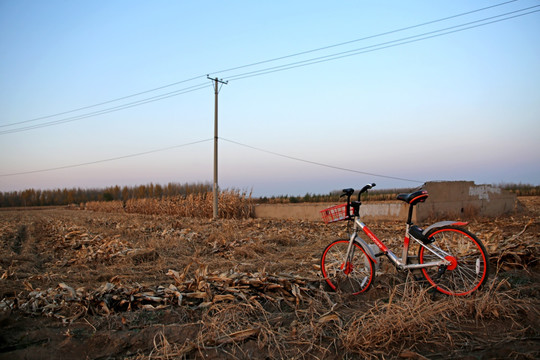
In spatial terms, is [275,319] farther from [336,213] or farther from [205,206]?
[205,206]

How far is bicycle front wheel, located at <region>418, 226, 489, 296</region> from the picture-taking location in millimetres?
3512

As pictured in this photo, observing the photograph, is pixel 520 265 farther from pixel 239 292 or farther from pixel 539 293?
pixel 239 292

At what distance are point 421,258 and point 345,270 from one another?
872 mm

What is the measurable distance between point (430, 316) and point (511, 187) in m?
26.8

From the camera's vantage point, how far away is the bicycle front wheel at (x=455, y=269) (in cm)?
351

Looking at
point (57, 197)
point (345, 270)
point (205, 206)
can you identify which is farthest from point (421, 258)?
point (57, 197)

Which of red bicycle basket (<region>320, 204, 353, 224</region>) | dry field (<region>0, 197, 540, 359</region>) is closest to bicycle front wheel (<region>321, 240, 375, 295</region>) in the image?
dry field (<region>0, 197, 540, 359</region>)

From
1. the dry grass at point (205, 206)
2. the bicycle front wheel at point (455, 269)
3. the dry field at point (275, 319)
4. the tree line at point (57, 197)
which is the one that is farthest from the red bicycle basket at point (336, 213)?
the tree line at point (57, 197)

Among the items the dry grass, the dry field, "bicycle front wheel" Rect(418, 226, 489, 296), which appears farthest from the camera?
the dry grass

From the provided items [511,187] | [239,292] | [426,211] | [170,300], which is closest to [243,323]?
[239,292]

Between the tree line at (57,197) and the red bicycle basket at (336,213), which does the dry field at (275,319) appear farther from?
the tree line at (57,197)

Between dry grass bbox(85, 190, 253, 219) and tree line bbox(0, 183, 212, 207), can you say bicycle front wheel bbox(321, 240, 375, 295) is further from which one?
tree line bbox(0, 183, 212, 207)

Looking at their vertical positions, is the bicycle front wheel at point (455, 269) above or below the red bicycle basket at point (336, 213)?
below

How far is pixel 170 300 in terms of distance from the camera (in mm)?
3629
